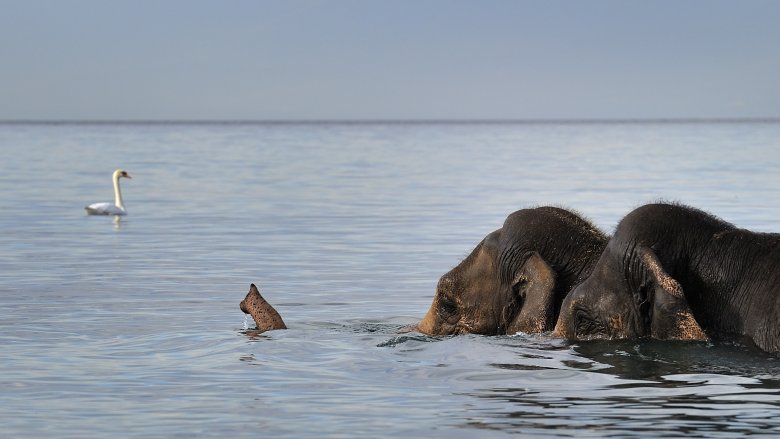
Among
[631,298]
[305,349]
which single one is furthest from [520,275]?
[305,349]

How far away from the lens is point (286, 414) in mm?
11719

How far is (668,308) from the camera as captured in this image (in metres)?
12.8

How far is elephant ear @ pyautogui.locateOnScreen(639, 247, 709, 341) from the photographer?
12.7 meters

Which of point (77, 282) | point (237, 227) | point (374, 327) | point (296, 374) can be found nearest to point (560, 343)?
point (296, 374)

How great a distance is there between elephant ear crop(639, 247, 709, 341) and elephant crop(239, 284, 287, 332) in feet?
15.9

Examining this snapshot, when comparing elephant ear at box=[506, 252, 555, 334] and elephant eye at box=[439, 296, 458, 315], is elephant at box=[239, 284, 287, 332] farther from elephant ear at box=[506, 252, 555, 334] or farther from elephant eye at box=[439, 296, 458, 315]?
elephant ear at box=[506, 252, 555, 334]

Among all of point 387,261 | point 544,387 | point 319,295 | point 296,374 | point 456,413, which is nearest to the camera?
point 456,413

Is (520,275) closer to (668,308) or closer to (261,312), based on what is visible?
(668,308)

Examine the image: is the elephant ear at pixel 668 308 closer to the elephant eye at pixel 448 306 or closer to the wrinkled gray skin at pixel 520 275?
the wrinkled gray skin at pixel 520 275

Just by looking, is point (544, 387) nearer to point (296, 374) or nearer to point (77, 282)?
point (296, 374)

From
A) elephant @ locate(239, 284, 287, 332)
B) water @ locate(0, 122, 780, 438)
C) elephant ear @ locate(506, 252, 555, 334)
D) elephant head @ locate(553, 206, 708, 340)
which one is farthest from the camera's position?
elephant @ locate(239, 284, 287, 332)

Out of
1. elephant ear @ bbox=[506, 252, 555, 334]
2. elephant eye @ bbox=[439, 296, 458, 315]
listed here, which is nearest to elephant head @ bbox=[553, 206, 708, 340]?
elephant ear @ bbox=[506, 252, 555, 334]

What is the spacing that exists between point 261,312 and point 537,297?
3.59 meters

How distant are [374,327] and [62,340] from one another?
11.1ft
